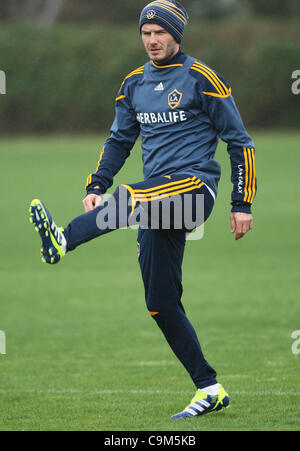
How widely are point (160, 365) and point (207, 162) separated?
3.15m

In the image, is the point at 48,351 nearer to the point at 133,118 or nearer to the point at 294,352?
the point at 294,352

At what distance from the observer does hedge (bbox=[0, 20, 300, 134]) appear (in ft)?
129

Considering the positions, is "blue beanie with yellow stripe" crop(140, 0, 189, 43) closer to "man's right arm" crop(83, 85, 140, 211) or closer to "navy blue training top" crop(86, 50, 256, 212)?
"navy blue training top" crop(86, 50, 256, 212)

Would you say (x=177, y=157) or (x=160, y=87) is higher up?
(x=160, y=87)

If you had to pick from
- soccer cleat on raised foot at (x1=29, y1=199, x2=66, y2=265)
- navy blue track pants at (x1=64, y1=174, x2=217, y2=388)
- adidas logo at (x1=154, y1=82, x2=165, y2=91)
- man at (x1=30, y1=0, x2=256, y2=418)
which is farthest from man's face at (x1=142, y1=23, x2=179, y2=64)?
soccer cleat on raised foot at (x1=29, y1=199, x2=66, y2=265)

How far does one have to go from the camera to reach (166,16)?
18.2ft

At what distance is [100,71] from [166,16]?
35.1 meters

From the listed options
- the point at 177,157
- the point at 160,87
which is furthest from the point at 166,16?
the point at 177,157

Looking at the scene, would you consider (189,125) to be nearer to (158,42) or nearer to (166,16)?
(158,42)

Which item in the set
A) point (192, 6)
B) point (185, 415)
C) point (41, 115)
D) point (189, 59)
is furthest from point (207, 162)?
point (192, 6)

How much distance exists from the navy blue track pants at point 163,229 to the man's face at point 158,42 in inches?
31.9

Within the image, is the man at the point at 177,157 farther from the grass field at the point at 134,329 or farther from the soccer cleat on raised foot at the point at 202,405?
the grass field at the point at 134,329

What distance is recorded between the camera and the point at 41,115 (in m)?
40.2

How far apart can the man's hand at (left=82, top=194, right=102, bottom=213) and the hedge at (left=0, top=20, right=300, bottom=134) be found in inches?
1334
